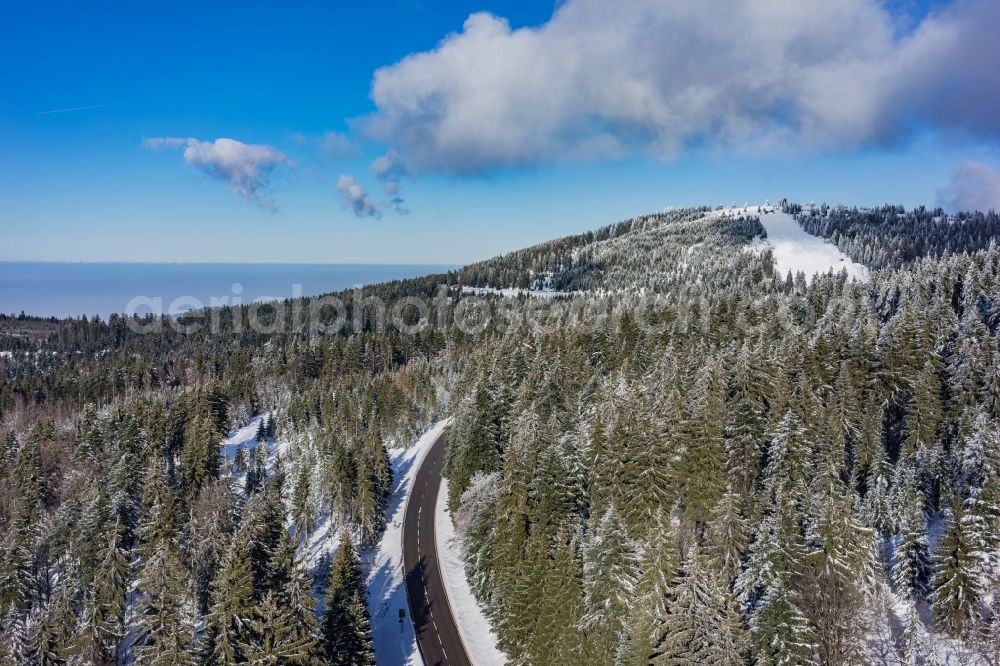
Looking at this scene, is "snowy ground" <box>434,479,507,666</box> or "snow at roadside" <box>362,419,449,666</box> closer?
"snowy ground" <box>434,479,507,666</box>

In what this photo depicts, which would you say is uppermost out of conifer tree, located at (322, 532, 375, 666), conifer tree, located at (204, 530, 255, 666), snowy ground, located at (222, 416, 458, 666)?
conifer tree, located at (204, 530, 255, 666)

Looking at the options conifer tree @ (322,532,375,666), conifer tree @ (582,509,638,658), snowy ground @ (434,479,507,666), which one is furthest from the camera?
snowy ground @ (434,479,507,666)

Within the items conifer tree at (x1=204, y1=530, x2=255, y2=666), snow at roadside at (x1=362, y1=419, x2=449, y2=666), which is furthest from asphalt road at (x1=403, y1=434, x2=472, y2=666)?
conifer tree at (x1=204, y1=530, x2=255, y2=666)

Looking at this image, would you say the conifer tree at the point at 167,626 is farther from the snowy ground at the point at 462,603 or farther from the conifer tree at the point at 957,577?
the conifer tree at the point at 957,577

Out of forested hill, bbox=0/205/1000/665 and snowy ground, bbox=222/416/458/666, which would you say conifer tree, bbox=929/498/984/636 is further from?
snowy ground, bbox=222/416/458/666

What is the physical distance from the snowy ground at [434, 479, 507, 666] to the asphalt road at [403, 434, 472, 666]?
0.54 meters

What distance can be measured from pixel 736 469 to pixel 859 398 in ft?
79.9

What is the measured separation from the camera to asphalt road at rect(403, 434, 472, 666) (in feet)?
139

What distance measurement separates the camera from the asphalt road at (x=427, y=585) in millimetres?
42406

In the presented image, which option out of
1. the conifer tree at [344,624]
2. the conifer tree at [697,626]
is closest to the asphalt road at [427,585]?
the conifer tree at [344,624]

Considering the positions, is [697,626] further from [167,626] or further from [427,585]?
[427,585]

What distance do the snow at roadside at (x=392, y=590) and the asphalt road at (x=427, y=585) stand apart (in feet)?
2.28

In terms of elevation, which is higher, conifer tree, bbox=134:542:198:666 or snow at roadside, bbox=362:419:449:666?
conifer tree, bbox=134:542:198:666

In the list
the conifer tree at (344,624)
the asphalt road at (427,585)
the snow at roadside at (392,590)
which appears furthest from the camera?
the snow at roadside at (392,590)
